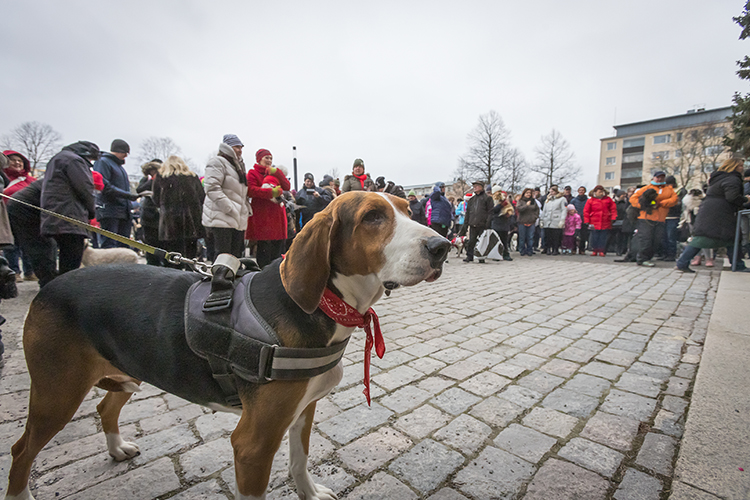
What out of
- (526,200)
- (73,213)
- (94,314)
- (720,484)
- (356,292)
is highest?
(526,200)

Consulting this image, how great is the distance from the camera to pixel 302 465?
165 cm

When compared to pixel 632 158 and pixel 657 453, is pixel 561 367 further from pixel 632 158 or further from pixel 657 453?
pixel 632 158

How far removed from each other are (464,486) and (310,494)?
77cm

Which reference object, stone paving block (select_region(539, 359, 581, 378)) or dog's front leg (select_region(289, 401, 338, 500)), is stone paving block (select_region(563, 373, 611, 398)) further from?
dog's front leg (select_region(289, 401, 338, 500))

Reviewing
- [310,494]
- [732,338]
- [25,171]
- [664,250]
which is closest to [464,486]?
[310,494]

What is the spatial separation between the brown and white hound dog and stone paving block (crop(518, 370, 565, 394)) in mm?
1836

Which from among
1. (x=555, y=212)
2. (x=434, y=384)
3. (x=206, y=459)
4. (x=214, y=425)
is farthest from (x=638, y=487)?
(x=555, y=212)

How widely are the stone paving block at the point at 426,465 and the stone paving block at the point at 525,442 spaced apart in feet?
1.04

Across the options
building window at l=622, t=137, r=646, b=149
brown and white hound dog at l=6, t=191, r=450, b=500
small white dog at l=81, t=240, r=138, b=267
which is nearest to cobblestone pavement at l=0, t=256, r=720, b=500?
brown and white hound dog at l=6, t=191, r=450, b=500

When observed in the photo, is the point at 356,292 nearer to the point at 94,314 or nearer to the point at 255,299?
the point at 255,299

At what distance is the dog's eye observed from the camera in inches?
61.2

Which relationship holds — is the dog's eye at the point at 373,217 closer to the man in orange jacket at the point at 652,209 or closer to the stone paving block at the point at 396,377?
the stone paving block at the point at 396,377

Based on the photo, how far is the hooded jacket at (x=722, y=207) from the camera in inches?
281

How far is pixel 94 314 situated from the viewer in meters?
→ 1.49
